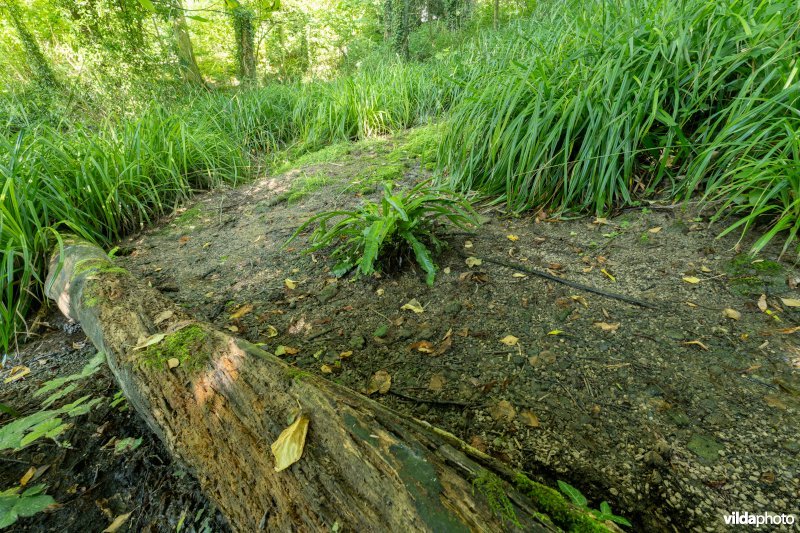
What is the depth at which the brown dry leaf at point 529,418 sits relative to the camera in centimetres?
111

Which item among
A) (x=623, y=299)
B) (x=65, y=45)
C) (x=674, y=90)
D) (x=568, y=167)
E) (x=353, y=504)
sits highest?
(x=65, y=45)

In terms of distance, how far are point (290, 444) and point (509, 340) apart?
0.93 metres

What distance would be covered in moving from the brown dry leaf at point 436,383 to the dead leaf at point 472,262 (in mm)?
723

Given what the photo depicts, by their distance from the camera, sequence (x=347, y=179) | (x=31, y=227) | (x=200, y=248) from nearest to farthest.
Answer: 1. (x=31, y=227)
2. (x=200, y=248)
3. (x=347, y=179)

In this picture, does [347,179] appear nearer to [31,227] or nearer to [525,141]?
[525,141]

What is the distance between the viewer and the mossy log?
0.66 metres

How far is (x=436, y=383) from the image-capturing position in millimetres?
1307

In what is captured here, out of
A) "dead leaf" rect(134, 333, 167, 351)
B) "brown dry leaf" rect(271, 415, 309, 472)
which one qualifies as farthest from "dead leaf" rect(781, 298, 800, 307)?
"dead leaf" rect(134, 333, 167, 351)

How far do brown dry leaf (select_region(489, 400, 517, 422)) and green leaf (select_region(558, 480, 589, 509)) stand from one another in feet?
0.80

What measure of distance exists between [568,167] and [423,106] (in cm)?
283

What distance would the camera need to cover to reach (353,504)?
0.69 m

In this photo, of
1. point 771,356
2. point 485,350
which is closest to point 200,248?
point 485,350

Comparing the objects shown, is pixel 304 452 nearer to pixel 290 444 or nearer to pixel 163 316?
pixel 290 444

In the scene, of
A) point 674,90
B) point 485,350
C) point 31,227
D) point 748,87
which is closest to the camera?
point 485,350
